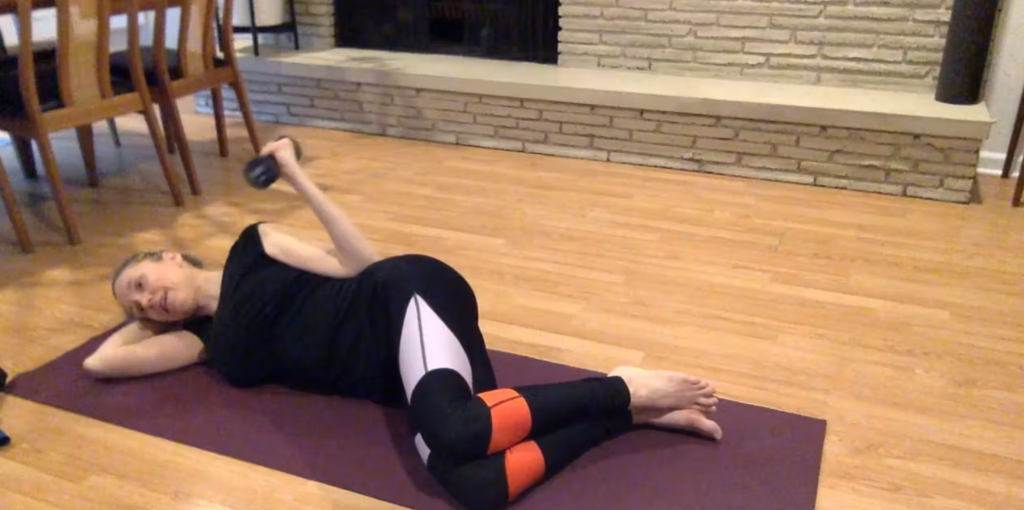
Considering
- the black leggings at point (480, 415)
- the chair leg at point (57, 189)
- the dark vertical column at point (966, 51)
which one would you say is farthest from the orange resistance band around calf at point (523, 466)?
the dark vertical column at point (966, 51)

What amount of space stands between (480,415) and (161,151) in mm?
2087

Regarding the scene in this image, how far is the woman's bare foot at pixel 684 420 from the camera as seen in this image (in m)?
1.67

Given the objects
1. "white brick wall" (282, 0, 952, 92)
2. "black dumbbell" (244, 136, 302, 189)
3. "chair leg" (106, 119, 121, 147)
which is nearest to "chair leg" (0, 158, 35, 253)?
"chair leg" (106, 119, 121, 147)

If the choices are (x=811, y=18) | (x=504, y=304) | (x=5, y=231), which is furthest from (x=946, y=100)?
Answer: (x=5, y=231)

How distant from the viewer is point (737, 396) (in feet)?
6.08

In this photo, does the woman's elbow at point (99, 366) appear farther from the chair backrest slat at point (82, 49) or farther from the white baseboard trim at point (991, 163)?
the white baseboard trim at point (991, 163)

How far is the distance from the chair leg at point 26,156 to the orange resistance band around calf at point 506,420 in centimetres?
269

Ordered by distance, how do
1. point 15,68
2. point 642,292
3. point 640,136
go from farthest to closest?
point 640,136, point 15,68, point 642,292

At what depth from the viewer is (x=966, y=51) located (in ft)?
9.84

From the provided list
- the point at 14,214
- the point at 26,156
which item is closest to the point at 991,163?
the point at 14,214

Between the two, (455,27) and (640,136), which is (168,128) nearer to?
(455,27)

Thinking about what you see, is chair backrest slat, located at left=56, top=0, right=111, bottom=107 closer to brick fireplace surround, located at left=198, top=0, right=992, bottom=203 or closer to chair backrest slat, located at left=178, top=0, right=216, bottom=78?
chair backrest slat, located at left=178, top=0, right=216, bottom=78

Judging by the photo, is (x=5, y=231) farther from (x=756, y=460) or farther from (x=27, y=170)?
(x=756, y=460)

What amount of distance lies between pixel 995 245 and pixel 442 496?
2119 mm
